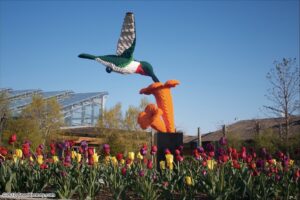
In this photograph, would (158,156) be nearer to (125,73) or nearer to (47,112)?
(125,73)

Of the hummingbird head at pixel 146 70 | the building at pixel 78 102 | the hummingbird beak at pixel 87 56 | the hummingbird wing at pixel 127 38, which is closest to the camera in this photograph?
the hummingbird beak at pixel 87 56

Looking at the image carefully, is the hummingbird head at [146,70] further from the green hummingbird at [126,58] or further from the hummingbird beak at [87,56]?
the hummingbird beak at [87,56]

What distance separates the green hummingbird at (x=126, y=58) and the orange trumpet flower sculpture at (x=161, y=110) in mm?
1258

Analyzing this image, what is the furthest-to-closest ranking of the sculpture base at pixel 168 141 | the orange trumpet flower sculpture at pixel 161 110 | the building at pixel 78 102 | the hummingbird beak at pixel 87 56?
the building at pixel 78 102
the hummingbird beak at pixel 87 56
the orange trumpet flower sculpture at pixel 161 110
the sculpture base at pixel 168 141

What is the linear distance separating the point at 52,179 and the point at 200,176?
9.34ft

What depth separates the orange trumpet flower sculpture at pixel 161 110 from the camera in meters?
12.8

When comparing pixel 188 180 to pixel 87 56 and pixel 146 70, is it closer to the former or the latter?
pixel 146 70

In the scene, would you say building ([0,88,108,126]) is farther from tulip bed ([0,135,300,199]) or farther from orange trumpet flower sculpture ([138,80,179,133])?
tulip bed ([0,135,300,199])

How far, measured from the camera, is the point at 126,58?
14.2 metres

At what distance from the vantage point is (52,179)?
7.20 meters

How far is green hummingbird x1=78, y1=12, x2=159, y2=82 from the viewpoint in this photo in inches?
549

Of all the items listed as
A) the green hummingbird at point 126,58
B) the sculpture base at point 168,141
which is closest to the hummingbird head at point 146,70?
the green hummingbird at point 126,58

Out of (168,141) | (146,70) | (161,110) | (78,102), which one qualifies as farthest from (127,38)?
(78,102)

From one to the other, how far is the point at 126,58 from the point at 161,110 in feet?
8.61
